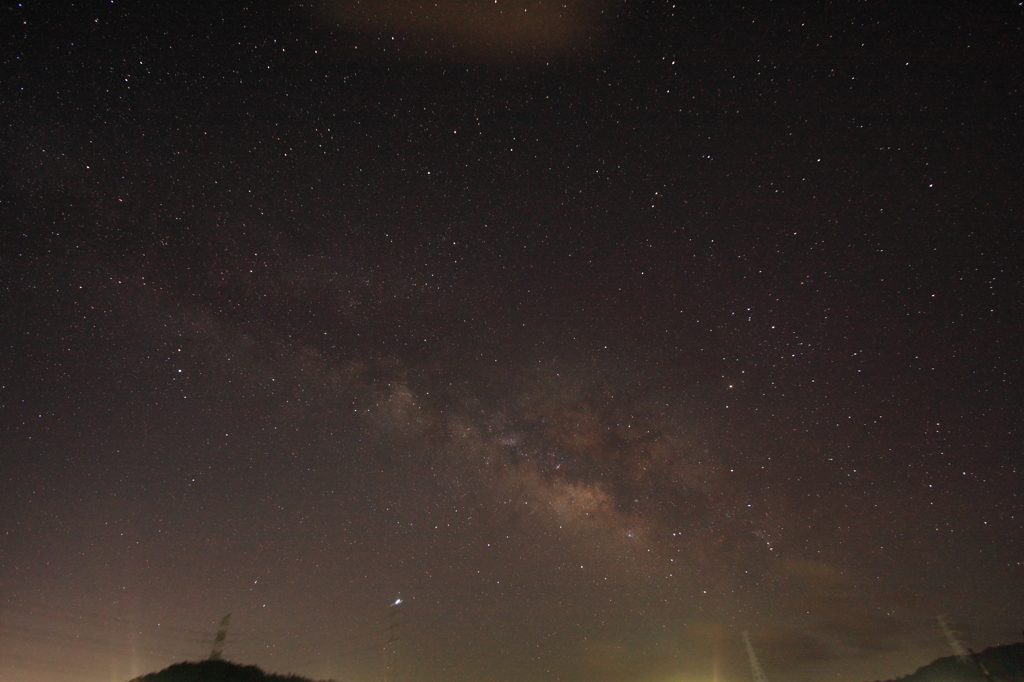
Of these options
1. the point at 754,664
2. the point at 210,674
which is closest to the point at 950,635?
the point at 754,664

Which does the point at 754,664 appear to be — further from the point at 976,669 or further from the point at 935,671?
the point at 935,671

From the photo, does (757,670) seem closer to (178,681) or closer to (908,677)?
(908,677)

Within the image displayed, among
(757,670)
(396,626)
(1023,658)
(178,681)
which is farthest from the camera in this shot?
(1023,658)

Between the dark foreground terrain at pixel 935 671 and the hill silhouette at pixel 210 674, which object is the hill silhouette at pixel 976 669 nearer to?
the dark foreground terrain at pixel 935 671

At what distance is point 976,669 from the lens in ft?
142

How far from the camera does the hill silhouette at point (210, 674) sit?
20.1m

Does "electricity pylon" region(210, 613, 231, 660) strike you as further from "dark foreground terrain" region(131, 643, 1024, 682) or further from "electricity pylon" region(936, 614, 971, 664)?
"electricity pylon" region(936, 614, 971, 664)

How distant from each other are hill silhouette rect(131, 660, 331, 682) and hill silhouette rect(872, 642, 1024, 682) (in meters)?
58.4

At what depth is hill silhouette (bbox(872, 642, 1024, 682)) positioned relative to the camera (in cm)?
4671

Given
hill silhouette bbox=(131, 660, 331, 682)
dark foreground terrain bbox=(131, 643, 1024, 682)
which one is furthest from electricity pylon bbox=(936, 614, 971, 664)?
hill silhouette bbox=(131, 660, 331, 682)

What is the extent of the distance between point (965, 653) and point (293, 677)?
Answer: 37142mm

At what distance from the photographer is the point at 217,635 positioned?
25.4m

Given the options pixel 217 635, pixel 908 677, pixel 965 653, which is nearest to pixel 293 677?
pixel 217 635

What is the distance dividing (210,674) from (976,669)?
61123 millimetres
